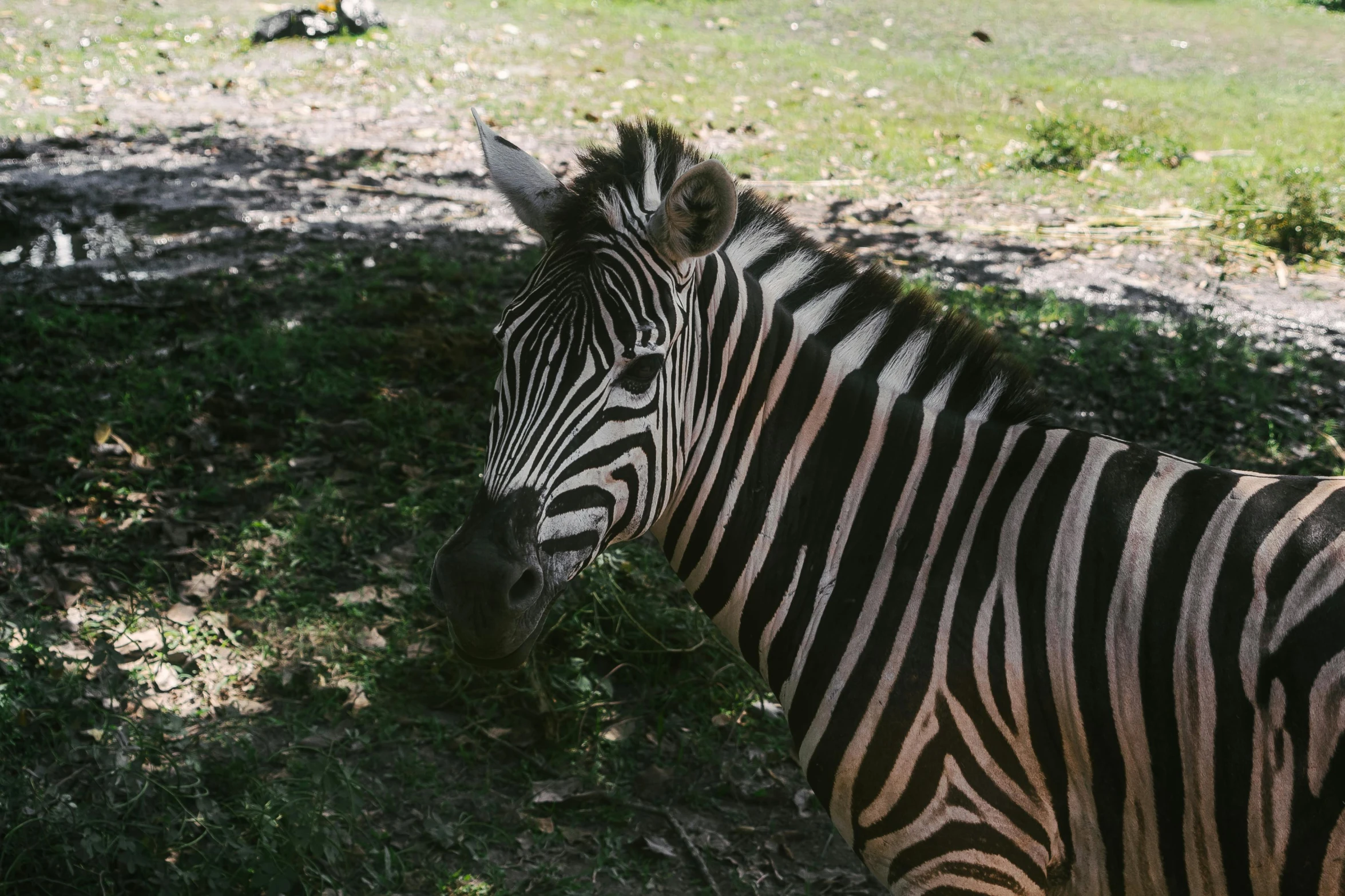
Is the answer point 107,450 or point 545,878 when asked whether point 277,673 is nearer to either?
point 545,878

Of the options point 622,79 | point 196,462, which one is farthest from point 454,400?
point 622,79

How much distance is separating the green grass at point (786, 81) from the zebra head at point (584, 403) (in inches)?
312

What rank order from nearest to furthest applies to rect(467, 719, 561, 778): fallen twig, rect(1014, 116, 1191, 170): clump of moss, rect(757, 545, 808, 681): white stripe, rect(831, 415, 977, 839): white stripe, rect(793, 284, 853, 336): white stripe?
1. rect(831, 415, 977, 839): white stripe
2. rect(757, 545, 808, 681): white stripe
3. rect(793, 284, 853, 336): white stripe
4. rect(467, 719, 561, 778): fallen twig
5. rect(1014, 116, 1191, 170): clump of moss

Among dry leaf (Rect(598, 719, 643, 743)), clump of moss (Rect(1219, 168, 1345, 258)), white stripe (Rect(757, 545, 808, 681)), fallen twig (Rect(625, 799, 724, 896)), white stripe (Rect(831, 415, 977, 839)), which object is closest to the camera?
white stripe (Rect(831, 415, 977, 839))

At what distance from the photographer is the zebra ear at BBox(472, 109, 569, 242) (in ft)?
8.52

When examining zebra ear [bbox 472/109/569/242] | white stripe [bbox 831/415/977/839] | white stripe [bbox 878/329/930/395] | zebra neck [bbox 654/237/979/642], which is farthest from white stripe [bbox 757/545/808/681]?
zebra ear [bbox 472/109/569/242]

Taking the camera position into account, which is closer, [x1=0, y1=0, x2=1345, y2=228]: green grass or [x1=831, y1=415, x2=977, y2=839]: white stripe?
[x1=831, y1=415, x2=977, y2=839]: white stripe

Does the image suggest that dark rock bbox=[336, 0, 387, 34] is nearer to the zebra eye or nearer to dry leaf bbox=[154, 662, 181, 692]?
dry leaf bbox=[154, 662, 181, 692]

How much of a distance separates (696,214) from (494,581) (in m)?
0.95

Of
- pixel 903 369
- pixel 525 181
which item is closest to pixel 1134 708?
pixel 903 369

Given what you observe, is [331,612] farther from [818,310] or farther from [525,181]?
[818,310]

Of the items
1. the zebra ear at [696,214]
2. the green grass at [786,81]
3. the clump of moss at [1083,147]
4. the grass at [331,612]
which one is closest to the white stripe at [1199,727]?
the zebra ear at [696,214]

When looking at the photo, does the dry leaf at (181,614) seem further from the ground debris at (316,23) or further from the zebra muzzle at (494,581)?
the ground debris at (316,23)

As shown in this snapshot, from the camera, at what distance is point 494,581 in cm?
213
